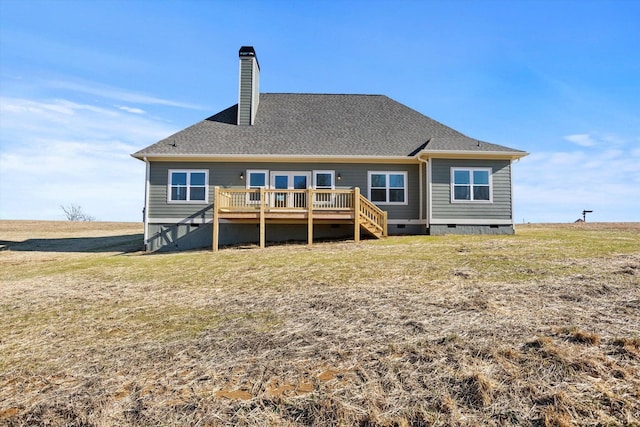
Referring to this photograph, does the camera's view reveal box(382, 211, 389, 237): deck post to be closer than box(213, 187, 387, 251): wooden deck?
No

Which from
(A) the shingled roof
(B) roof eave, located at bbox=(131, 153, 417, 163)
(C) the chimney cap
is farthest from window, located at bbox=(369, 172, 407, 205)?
(C) the chimney cap

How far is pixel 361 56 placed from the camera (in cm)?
1609

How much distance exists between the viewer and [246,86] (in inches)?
715

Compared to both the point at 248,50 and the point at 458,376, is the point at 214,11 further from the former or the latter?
the point at 458,376

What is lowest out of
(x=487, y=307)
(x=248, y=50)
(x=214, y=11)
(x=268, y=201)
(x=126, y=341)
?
(x=126, y=341)

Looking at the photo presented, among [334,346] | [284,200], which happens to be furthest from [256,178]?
[334,346]

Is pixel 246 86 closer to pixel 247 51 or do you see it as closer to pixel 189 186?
pixel 247 51

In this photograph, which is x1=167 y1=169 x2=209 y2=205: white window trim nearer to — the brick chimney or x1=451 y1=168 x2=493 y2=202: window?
the brick chimney

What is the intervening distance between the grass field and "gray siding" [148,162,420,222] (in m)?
6.94

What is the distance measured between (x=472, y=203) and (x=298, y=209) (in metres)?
7.46

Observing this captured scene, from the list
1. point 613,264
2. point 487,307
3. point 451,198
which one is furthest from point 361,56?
point 487,307

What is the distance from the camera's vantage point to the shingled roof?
1617cm

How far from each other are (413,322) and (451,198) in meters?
11.5

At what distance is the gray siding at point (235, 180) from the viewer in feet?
52.6
